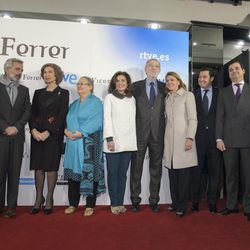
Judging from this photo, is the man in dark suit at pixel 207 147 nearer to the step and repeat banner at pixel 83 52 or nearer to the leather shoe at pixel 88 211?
the step and repeat banner at pixel 83 52

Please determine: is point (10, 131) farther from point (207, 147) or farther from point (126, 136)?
point (207, 147)

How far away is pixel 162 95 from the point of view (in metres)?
3.36

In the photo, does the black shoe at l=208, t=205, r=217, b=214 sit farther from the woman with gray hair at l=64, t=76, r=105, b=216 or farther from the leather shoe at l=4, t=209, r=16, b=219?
the leather shoe at l=4, t=209, r=16, b=219

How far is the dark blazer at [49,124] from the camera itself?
3.10 metres

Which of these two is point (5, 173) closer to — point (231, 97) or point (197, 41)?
point (231, 97)

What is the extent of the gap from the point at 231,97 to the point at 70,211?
2054 mm

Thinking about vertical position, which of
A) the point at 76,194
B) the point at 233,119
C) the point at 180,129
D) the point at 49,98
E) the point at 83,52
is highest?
the point at 83,52

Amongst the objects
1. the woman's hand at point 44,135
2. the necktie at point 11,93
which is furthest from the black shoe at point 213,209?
the necktie at point 11,93

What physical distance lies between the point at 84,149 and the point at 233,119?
61.4 inches

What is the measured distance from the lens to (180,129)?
3.12 meters

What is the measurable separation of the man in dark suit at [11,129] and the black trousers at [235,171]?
2.11m

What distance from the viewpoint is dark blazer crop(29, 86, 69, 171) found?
3.10 m

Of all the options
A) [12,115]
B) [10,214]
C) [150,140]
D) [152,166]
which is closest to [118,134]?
[150,140]

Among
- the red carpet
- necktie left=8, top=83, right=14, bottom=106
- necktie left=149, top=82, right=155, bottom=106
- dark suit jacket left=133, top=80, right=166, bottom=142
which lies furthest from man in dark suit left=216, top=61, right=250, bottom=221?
necktie left=8, top=83, right=14, bottom=106
